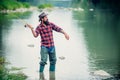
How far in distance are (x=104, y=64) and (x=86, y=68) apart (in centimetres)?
130

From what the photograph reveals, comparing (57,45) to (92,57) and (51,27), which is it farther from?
(51,27)

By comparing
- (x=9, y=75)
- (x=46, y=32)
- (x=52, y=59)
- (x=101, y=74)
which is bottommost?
(x=101, y=74)

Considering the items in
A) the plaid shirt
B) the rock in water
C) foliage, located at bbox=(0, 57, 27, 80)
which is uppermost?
the plaid shirt

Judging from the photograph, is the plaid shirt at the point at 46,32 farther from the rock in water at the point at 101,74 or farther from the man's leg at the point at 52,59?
the rock in water at the point at 101,74

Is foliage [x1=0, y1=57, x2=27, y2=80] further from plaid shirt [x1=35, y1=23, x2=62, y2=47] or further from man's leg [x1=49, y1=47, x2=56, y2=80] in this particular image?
plaid shirt [x1=35, y1=23, x2=62, y2=47]

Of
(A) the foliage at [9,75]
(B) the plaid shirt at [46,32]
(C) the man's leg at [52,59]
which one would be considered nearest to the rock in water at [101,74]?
(C) the man's leg at [52,59]

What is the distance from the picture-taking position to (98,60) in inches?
757

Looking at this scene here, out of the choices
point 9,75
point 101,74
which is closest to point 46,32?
point 9,75

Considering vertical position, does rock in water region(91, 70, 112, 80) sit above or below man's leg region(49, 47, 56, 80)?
below

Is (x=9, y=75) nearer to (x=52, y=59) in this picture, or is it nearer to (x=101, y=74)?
(x=52, y=59)

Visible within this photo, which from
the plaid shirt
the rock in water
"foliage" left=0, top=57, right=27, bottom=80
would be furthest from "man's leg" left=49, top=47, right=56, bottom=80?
the rock in water

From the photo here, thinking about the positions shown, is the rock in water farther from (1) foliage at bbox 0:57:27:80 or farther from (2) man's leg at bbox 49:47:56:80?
(1) foliage at bbox 0:57:27:80

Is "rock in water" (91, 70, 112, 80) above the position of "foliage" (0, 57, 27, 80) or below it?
below

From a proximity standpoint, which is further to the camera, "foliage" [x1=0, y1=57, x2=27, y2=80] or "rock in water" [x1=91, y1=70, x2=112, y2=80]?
"rock in water" [x1=91, y1=70, x2=112, y2=80]
